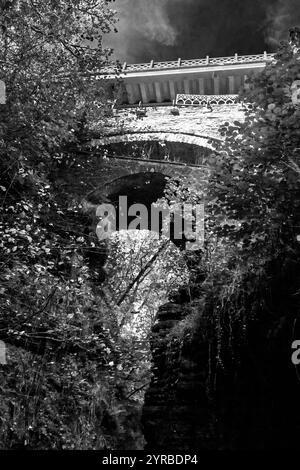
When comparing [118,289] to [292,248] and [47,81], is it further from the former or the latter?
[292,248]

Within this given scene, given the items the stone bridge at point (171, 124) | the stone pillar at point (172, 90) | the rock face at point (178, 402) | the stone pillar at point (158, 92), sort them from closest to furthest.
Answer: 1. the rock face at point (178, 402)
2. the stone bridge at point (171, 124)
3. the stone pillar at point (172, 90)
4. the stone pillar at point (158, 92)

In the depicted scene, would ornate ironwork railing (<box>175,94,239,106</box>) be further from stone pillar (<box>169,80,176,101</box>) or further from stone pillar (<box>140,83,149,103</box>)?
stone pillar (<box>140,83,149,103</box>)

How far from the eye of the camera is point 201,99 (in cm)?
1287

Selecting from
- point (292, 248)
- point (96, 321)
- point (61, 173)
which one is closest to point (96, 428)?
point (96, 321)

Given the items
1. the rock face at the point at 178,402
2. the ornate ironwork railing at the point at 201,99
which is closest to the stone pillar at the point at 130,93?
the ornate ironwork railing at the point at 201,99

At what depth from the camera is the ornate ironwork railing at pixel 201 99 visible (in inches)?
500

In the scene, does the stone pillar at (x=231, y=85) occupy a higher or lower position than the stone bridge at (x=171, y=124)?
higher

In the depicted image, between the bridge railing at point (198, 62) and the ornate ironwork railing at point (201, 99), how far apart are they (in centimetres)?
132

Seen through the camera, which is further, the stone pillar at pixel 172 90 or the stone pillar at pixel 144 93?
the stone pillar at pixel 144 93

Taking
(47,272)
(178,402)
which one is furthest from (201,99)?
(178,402)

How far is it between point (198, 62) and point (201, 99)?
1787mm

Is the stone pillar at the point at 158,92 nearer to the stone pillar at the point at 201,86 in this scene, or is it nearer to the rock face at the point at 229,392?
the stone pillar at the point at 201,86

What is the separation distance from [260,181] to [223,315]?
1882 millimetres

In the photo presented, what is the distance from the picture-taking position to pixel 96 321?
834 cm
